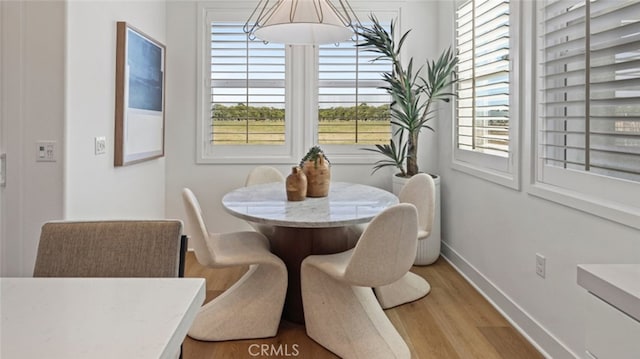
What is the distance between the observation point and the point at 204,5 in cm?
394

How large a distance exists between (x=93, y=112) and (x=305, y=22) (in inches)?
54.9

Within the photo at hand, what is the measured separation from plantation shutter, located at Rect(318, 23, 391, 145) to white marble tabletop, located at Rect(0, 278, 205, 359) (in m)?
3.16

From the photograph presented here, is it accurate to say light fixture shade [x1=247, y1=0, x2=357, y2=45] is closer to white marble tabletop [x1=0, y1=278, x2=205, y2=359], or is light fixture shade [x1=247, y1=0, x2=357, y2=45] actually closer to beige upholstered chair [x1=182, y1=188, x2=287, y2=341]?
beige upholstered chair [x1=182, y1=188, x2=287, y2=341]

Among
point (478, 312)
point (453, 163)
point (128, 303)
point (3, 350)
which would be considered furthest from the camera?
point (453, 163)

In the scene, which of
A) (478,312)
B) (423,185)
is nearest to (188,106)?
(423,185)

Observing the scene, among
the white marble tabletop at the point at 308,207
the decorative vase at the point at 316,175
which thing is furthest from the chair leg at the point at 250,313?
the decorative vase at the point at 316,175

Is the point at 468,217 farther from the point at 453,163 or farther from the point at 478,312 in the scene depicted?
the point at 478,312

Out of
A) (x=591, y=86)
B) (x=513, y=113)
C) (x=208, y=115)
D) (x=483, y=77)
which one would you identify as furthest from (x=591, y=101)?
(x=208, y=115)

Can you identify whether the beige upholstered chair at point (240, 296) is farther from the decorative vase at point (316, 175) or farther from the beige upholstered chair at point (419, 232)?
the beige upholstered chair at point (419, 232)

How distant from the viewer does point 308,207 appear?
2459 mm

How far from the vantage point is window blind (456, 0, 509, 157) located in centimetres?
276

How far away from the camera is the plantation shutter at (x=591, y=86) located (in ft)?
5.51

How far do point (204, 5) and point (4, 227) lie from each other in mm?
2592

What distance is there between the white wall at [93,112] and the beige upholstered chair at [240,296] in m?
0.64
